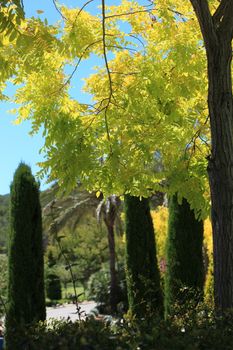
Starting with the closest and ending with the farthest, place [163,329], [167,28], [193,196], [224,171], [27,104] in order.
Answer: [163,329] < [224,171] < [193,196] < [167,28] < [27,104]

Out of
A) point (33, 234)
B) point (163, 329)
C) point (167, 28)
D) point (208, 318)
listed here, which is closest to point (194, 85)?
point (167, 28)

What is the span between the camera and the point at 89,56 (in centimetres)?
657

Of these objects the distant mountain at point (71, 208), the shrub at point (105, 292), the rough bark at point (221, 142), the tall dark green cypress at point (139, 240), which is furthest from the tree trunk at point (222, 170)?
the distant mountain at point (71, 208)

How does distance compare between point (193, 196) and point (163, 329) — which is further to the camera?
point (193, 196)

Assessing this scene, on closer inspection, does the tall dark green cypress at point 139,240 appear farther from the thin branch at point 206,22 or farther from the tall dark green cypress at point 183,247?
the thin branch at point 206,22

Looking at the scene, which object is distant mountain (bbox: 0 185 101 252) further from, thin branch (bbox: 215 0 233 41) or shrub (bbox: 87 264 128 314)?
thin branch (bbox: 215 0 233 41)

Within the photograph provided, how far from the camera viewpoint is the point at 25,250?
11.5 metres

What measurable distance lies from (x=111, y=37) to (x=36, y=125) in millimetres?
1476

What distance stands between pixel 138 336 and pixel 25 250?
896 centimetres

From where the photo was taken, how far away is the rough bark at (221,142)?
14.3 ft

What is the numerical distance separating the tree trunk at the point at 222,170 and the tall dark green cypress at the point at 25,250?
7394 millimetres

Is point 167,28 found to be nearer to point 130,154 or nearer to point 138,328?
point 130,154

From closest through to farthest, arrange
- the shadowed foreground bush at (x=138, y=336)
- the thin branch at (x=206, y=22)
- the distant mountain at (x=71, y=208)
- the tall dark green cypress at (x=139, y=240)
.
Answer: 1. the shadowed foreground bush at (x=138, y=336)
2. the thin branch at (x=206, y=22)
3. the tall dark green cypress at (x=139, y=240)
4. the distant mountain at (x=71, y=208)

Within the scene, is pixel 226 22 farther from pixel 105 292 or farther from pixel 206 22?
pixel 105 292
